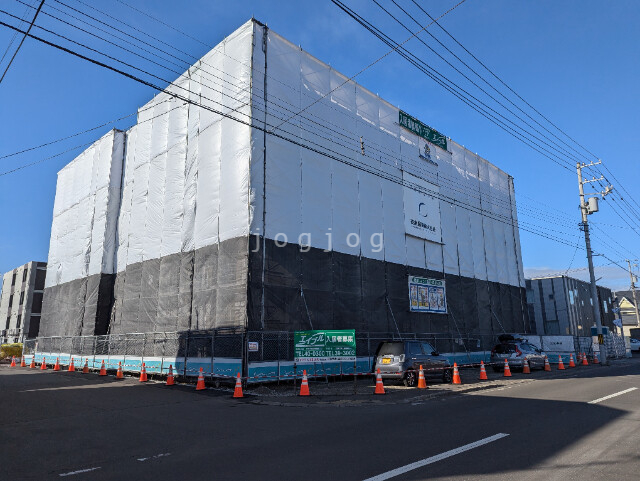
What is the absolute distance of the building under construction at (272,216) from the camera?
18.2 meters

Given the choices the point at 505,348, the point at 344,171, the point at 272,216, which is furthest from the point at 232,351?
the point at 505,348

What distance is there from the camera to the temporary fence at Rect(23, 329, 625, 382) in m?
16.2

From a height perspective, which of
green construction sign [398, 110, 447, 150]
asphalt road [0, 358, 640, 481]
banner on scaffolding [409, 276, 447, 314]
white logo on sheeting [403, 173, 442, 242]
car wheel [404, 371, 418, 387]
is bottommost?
asphalt road [0, 358, 640, 481]

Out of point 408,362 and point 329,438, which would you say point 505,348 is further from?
point 329,438

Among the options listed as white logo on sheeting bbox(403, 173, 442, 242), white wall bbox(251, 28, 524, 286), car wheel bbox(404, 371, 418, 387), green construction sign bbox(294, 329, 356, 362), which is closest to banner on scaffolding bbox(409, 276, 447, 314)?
white wall bbox(251, 28, 524, 286)

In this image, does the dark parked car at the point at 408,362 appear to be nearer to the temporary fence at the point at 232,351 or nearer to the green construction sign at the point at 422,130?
the temporary fence at the point at 232,351

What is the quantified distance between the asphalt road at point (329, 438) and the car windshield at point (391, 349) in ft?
→ 10.9

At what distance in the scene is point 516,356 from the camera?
21250mm

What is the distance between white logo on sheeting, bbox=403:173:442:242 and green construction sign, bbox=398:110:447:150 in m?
3.21

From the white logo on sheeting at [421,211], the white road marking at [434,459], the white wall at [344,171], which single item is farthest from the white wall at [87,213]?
the white road marking at [434,459]

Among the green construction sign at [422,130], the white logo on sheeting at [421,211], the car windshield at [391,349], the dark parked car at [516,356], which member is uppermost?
the green construction sign at [422,130]

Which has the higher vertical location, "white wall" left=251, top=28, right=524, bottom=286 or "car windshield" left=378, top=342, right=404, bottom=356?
"white wall" left=251, top=28, right=524, bottom=286

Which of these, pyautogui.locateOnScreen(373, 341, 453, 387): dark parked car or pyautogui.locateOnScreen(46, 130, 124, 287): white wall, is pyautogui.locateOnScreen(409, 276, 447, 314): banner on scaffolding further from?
pyautogui.locateOnScreen(46, 130, 124, 287): white wall

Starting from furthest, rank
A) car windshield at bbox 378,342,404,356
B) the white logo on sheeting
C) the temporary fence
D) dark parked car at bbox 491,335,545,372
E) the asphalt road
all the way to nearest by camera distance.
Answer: the white logo on sheeting < dark parked car at bbox 491,335,545,372 < the temporary fence < car windshield at bbox 378,342,404,356 < the asphalt road
